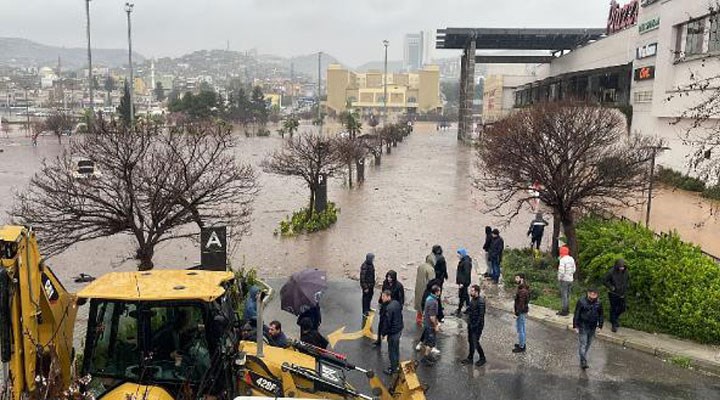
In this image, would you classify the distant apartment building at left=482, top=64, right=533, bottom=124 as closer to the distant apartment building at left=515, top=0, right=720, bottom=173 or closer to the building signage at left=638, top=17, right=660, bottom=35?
the distant apartment building at left=515, top=0, right=720, bottom=173

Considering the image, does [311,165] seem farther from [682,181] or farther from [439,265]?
[682,181]

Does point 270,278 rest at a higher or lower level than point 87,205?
lower

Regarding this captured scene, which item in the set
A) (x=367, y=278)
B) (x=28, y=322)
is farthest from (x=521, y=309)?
(x=28, y=322)

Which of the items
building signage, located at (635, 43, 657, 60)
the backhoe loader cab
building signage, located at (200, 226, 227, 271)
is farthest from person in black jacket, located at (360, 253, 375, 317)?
building signage, located at (635, 43, 657, 60)

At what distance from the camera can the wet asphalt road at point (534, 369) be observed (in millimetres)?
9164

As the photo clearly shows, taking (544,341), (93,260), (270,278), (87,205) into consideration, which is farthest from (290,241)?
(544,341)

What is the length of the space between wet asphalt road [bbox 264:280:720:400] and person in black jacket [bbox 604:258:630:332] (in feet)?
2.09

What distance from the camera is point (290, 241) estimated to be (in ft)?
64.8

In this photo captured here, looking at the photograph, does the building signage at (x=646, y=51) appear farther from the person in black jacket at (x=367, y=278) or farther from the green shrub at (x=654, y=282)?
the person in black jacket at (x=367, y=278)

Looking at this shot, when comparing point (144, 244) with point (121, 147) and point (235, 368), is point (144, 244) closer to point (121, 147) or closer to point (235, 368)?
point (121, 147)

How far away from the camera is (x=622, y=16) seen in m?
50.0

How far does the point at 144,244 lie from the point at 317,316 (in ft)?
13.7

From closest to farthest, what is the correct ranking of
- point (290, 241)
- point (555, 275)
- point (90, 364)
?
point (90, 364)
point (555, 275)
point (290, 241)

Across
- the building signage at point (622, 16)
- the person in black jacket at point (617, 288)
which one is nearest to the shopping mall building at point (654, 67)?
the building signage at point (622, 16)
